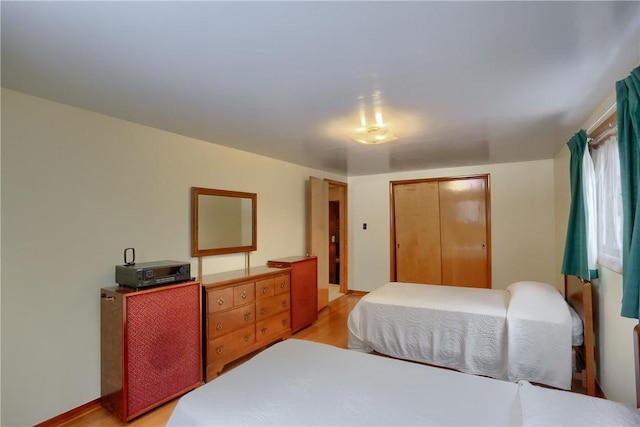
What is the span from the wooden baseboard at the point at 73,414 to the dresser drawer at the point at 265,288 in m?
1.48

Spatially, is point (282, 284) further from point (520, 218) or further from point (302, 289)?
point (520, 218)

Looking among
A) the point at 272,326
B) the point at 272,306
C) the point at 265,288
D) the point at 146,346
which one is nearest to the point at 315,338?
the point at 272,326

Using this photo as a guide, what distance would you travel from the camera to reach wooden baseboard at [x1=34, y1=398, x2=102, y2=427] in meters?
2.10

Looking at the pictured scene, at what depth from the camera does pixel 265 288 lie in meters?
3.32

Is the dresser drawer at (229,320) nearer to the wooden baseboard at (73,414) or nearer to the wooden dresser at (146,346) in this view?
the wooden dresser at (146,346)

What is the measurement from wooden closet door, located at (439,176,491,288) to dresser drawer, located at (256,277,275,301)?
302cm

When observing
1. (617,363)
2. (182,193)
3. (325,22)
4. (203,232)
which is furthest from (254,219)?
(617,363)

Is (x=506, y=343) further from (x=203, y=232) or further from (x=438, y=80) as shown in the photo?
(x=203, y=232)

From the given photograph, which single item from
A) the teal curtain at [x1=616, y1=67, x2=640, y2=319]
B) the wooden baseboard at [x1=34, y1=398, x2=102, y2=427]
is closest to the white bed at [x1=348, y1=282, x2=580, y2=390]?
the teal curtain at [x1=616, y1=67, x2=640, y2=319]

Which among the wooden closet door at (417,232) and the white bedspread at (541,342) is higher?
the wooden closet door at (417,232)

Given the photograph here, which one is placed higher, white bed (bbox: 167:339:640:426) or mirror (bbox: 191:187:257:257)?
mirror (bbox: 191:187:257:257)

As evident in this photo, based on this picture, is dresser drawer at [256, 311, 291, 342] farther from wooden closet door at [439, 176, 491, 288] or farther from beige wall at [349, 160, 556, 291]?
beige wall at [349, 160, 556, 291]

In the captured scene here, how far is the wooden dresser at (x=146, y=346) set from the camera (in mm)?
2148

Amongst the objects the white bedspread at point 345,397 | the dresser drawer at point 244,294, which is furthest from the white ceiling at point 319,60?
the white bedspread at point 345,397
